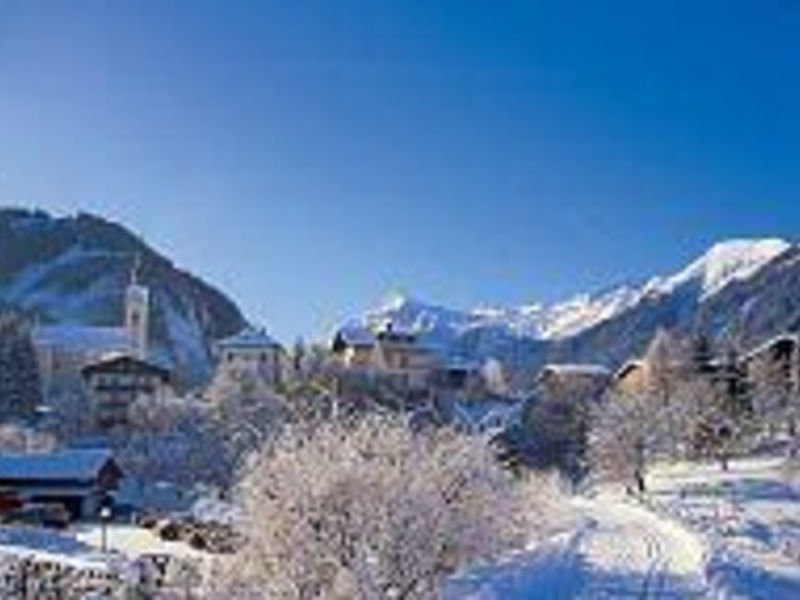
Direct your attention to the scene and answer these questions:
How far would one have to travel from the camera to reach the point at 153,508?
110062 millimetres

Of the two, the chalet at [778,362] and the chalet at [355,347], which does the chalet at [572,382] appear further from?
the chalet at [778,362]

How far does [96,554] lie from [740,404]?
6713cm

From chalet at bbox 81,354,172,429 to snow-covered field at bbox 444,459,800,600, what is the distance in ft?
204

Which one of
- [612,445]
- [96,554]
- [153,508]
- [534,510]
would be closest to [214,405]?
[153,508]

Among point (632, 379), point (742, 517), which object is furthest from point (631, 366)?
point (742, 517)

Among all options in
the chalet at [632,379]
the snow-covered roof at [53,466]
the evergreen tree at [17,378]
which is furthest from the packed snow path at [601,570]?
the evergreen tree at [17,378]

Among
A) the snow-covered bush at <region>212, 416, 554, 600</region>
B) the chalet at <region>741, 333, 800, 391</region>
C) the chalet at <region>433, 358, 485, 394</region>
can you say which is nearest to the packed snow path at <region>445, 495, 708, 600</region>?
the snow-covered bush at <region>212, 416, 554, 600</region>

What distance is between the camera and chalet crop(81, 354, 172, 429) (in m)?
150

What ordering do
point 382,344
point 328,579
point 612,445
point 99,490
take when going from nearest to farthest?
point 328,579
point 99,490
point 612,445
point 382,344

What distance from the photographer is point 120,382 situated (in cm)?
15462

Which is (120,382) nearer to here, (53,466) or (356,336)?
(356,336)

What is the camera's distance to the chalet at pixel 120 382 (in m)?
150

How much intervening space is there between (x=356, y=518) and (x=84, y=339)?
469ft

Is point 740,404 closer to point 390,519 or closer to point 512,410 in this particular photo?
point 512,410
